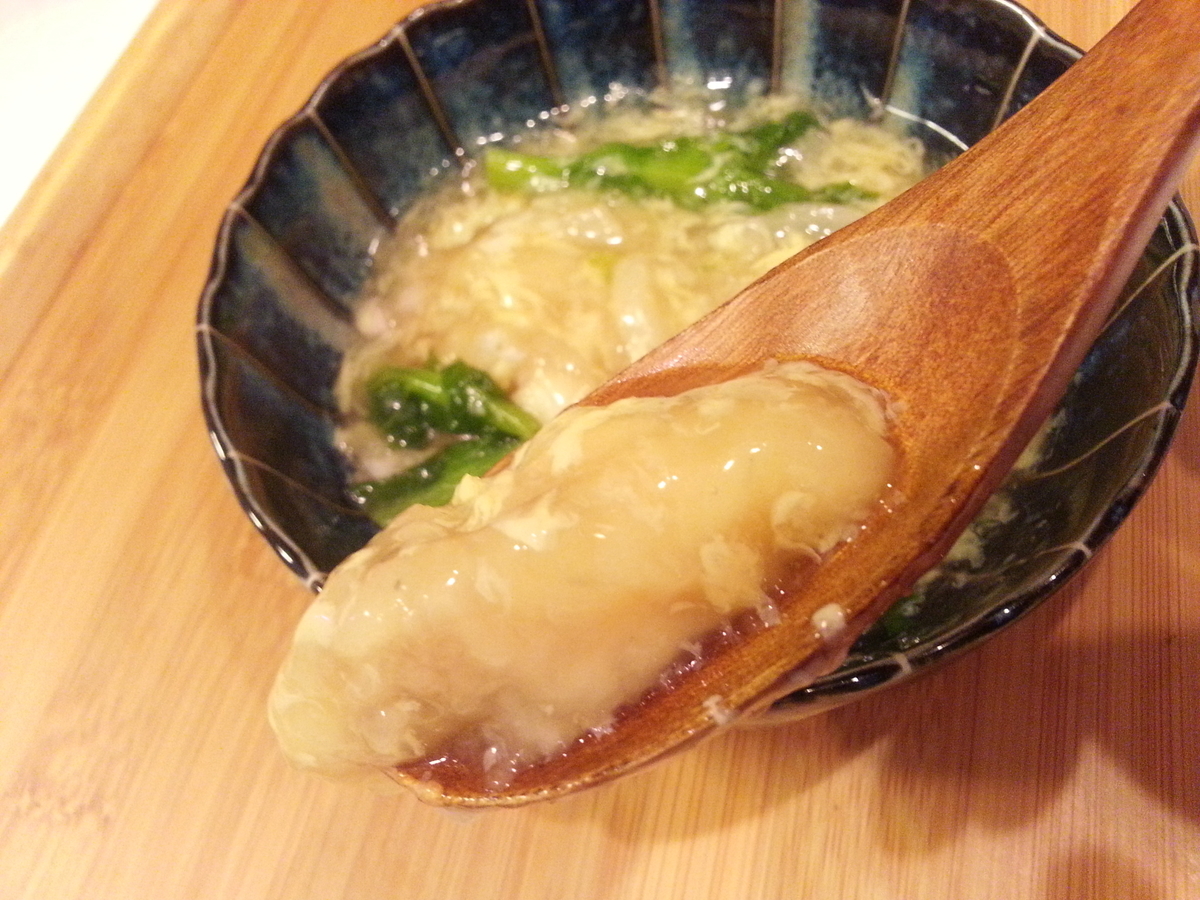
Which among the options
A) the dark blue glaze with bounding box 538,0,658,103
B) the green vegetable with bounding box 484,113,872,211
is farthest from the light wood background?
the dark blue glaze with bounding box 538,0,658,103

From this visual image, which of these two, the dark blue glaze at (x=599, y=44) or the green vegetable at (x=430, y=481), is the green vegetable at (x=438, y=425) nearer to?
the green vegetable at (x=430, y=481)

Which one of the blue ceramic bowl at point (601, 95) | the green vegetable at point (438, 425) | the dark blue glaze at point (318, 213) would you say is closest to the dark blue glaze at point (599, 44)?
the blue ceramic bowl at point (601, 95)

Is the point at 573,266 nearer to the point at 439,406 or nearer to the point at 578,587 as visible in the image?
A: the point at 439,406

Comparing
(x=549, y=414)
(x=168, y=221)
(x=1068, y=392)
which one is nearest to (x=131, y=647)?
(x=549, y=414)

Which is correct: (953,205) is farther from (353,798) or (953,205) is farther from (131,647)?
(131,647)

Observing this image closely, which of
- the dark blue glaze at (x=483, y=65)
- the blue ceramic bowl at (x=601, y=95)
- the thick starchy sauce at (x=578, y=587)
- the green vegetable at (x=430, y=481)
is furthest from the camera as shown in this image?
the dark blue glaze at (x=483, y=65)

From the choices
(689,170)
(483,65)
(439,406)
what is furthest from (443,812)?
(483,65)

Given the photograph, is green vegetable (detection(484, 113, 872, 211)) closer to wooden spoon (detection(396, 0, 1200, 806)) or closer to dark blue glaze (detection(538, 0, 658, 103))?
dark blue glaze (detection(538, 0, 658, 103))
